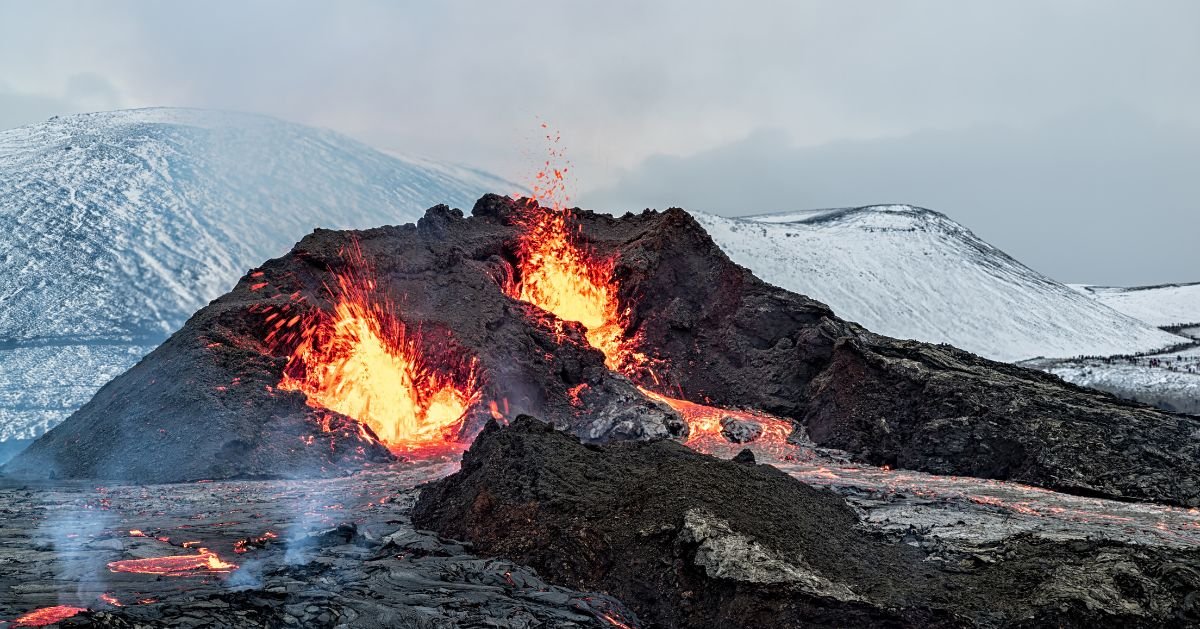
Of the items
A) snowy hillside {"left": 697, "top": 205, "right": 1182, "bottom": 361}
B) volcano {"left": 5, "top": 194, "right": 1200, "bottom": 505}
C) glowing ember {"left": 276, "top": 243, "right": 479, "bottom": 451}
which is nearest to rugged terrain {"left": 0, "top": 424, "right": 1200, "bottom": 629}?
volcano {"left": 5, "top": 194, "right": 1200, "bottom": 505}

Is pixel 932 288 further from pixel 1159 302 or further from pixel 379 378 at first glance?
pixel 379 378

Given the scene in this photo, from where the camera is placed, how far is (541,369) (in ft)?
64.8

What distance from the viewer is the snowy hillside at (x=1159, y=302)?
254 feet

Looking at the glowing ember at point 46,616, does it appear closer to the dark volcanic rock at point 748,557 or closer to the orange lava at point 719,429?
the dark volcanic rock at point 748,557

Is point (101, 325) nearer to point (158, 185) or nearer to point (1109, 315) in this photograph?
point (158, 185)

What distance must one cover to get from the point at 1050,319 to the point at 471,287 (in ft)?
168

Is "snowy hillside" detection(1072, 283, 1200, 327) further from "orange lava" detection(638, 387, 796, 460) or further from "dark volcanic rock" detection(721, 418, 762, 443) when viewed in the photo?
"dark volcanic rock" detection(721, 418, 762, 443)

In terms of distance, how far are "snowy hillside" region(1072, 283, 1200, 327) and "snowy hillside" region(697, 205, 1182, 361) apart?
1434 centimetres

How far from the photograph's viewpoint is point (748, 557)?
826 centimetres

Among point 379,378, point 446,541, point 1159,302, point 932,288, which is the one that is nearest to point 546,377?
point 379,378

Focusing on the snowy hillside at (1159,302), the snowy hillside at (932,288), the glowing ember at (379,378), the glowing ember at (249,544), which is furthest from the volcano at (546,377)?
the snowy hillside at (1159,302)

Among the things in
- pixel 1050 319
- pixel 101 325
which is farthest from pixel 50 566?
pixel 1050 319

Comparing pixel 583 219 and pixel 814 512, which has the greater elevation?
pixel 583 219

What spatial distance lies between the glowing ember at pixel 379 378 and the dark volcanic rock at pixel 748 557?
7.28 m
